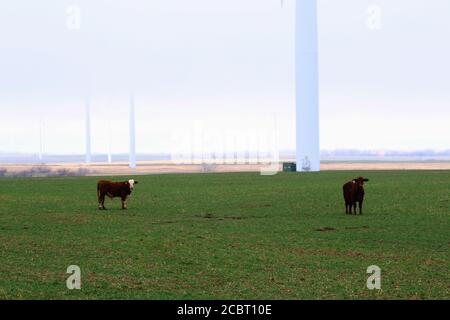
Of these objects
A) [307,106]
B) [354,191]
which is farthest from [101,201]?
[307,106]

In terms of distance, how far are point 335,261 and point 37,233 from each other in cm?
1151

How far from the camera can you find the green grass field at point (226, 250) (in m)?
17.4

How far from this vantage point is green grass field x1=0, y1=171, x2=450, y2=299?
17375 millimetres

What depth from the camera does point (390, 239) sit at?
26.3m

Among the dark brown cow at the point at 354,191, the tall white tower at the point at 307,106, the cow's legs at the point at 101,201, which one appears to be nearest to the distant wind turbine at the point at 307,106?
the tall white tower at the point at 307,106

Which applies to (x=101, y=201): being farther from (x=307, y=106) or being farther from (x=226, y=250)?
(x=307, y=106)

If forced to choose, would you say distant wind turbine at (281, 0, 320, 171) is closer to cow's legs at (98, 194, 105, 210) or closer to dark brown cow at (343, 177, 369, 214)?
cow's legs at (98, 194, 105, 210)

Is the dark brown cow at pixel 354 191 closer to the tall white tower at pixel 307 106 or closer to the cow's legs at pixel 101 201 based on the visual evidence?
the cow's legs at pixel 101 201

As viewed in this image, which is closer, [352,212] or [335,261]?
[335,261]

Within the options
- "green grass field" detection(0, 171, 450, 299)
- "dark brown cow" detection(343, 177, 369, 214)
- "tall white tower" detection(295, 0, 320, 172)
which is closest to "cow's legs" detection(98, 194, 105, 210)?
"green grass field" detection(0, 171, 450, 299)

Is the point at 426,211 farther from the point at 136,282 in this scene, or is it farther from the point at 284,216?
the point at 136,282

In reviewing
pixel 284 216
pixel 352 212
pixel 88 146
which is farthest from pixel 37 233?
pixel 88 146
